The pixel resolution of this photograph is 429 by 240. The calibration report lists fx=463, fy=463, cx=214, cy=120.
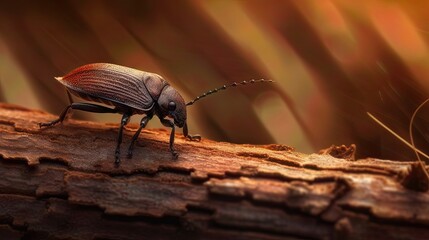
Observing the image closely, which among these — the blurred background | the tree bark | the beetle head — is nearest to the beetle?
the beetle head

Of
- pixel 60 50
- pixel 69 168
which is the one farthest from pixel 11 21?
pixel 69 168

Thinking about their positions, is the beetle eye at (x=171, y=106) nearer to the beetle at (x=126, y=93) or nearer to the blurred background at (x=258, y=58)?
the beetle at (x=126, y=93)

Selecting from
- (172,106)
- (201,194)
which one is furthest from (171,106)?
(201,194)

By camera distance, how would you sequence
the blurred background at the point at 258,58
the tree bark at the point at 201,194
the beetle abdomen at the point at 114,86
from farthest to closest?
the blurred background at the point at 258,58 < the beetle abdomen at the point at 114,86 < the tree bark at the point at 201,194

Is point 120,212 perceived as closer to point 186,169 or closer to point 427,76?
point 186,169

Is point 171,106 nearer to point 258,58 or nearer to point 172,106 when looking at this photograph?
point 172,106

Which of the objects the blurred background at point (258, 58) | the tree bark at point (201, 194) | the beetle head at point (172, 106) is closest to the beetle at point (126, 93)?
the beetle head at point (172, 106)

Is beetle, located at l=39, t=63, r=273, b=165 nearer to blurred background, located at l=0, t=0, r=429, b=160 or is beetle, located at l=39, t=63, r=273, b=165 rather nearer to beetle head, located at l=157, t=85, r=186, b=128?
beetle head, located at l=157, t=85, r=186, b=128
